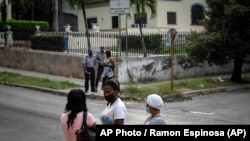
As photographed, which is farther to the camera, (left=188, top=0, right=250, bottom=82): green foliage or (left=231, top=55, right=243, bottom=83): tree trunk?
(left=231, top=55, right=243, bottom=83): tree trunk

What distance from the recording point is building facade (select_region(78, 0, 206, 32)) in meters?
35.5

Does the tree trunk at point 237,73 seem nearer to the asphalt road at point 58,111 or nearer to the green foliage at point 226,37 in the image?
the green foliage at point 226,37

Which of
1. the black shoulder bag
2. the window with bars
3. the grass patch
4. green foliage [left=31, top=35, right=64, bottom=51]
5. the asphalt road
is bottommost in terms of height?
the asphalt road

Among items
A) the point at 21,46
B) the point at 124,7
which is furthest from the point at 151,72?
the point at 21,46

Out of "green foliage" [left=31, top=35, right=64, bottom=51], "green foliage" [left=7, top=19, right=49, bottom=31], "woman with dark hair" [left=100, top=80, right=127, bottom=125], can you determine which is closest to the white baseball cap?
"woman with dark hair" [left=100, top=80, right=127, bottom=125]

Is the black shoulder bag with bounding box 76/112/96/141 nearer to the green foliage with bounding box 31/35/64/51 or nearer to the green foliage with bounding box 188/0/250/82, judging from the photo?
the green foliage with bounding box 188/0/250/82

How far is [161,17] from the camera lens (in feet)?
118

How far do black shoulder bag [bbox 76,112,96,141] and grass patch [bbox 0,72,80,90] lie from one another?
12739 mm

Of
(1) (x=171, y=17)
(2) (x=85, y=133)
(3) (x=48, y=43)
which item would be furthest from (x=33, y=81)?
(1) (x=171, y=17)

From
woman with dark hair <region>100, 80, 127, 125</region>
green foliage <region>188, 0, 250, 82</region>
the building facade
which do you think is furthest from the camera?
the building facade

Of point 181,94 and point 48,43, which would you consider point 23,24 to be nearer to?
point 48,43

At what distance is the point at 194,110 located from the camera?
1403cm

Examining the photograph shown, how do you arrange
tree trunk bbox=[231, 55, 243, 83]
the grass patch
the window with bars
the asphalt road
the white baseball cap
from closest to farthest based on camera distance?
the white baseball cap, the asphalt road, the grass patch, tree trunk bbox=[231, 55, 243, 83], the window with bars

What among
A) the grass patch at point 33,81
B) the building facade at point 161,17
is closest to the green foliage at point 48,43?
the grass patch at point 33,81
